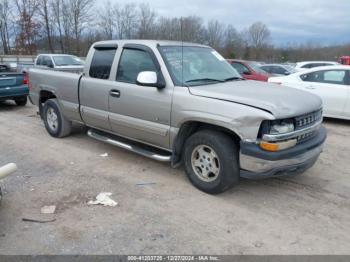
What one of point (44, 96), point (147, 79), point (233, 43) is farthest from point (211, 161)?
point (233, 43)

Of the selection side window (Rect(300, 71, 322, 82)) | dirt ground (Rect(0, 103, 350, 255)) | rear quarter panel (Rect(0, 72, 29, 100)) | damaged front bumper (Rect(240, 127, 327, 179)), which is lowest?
dirt ground (Rect(0, 103, 350, 255))

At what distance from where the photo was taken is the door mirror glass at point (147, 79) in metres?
4.45

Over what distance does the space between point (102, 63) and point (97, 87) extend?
42cm

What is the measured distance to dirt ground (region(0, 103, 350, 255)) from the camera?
3.29 metres

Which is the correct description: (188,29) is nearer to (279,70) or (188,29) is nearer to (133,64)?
(133,64)

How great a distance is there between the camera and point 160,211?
3.93 m

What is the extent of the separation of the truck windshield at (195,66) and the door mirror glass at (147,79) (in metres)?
0.25

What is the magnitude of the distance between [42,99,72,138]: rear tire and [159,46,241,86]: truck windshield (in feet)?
9.21

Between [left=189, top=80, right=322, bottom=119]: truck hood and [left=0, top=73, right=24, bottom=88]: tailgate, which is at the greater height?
[left=189, top=80, right=322, bottom=119]: truck hood

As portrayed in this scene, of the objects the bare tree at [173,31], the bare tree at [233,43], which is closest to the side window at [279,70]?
the bare tree at [173,31]

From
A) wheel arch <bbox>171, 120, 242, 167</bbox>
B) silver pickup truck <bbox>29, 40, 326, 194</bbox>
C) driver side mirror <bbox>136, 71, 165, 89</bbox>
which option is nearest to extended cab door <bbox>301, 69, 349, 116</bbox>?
silver pickup truck <bbox>29, 40, 326, 194</bbox>

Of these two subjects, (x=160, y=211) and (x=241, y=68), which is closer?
(x=160, y=211)

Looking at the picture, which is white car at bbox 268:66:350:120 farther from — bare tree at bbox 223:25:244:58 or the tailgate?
bare tree at bbox 223:25:244:58

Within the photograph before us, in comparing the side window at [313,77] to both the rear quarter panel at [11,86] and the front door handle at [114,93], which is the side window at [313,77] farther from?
the rear quarter panel at [11,86]
